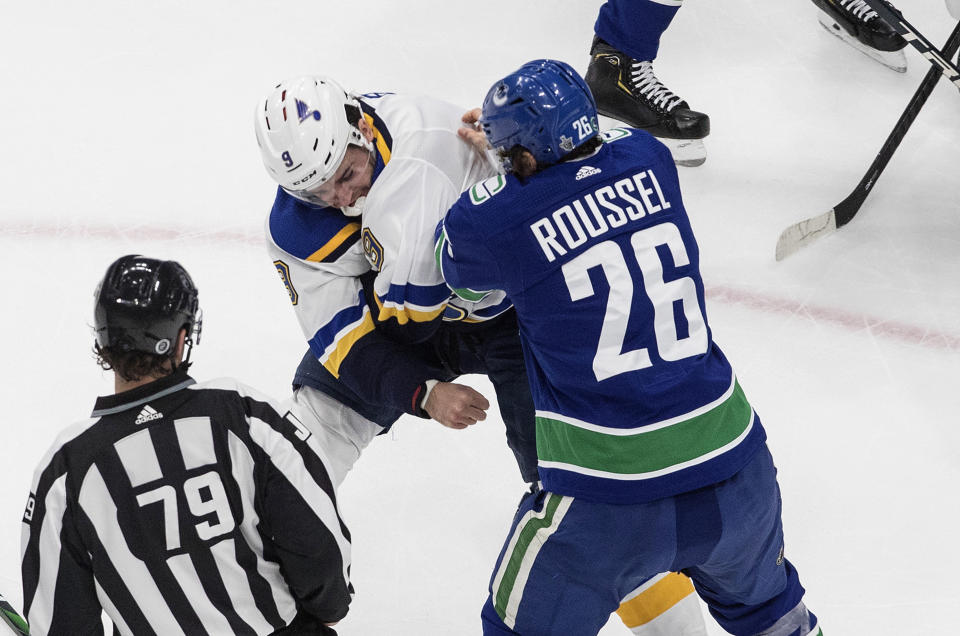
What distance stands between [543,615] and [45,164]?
9.11 feet

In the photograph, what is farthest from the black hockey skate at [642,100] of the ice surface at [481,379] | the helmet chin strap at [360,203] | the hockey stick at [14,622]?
the hockey stick at [14,622]

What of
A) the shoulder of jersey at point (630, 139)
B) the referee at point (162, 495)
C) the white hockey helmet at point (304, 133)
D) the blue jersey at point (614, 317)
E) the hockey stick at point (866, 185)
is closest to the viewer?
the referee at point (162, 495)

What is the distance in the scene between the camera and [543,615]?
6.08 feet

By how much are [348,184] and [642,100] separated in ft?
5.46

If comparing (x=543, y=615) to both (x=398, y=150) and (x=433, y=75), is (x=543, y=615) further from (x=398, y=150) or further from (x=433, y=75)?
(x=433, y=75)

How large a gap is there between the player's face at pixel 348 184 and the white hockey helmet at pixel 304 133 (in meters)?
0.02

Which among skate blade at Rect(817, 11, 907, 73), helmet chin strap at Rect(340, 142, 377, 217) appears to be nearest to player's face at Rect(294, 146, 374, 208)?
helmet chin strap at Rect(340, 142, 377, 217)

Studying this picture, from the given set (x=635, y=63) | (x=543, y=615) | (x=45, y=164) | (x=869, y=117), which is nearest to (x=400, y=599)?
(x=543, y=615)

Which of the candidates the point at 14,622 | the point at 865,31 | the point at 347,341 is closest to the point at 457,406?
the point at 347,341

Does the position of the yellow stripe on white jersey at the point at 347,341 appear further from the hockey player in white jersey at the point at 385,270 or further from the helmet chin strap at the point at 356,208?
the helmet chin strap at the point at 356,208

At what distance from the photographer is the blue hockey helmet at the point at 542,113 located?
5.88 ft

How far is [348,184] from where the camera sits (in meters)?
2.16

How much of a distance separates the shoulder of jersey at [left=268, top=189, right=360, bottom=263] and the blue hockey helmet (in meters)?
0.48

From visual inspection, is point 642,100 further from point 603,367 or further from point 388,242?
point 603,367
